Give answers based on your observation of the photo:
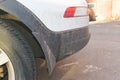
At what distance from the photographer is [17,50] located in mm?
2645

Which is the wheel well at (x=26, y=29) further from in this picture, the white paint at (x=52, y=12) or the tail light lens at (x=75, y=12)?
the tail light lens at (x=75, y=12)

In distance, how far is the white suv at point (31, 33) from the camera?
2.62m

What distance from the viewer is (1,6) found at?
2570 millimetres

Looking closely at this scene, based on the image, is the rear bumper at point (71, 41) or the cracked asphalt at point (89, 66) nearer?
the rear bumper at point (71, 41)

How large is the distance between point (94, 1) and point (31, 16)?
38.1 feet

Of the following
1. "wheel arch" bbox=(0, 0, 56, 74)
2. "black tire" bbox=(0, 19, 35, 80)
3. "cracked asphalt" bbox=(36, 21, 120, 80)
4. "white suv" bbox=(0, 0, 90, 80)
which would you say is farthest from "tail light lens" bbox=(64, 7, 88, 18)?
"cracked asphalt" bbox=(36, 21, 120, 80)

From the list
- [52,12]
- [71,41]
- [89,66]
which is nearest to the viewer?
[52,12]

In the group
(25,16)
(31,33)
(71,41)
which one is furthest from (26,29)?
(71,41)

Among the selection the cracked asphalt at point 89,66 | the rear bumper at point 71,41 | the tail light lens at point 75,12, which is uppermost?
the tail light lens at point 75,12

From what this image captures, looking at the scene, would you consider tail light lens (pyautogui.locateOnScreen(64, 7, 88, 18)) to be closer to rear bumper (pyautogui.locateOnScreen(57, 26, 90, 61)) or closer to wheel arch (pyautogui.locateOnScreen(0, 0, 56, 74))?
rear bumper (pyautogui.locateOnScreen(57, 26, 90, 61))

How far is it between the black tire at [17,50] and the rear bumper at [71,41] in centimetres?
39

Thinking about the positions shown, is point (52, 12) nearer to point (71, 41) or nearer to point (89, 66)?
point (71, 41)

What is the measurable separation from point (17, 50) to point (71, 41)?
70cm

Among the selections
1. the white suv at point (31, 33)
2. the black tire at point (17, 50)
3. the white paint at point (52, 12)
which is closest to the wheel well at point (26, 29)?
the white suv at point (31, 33)
